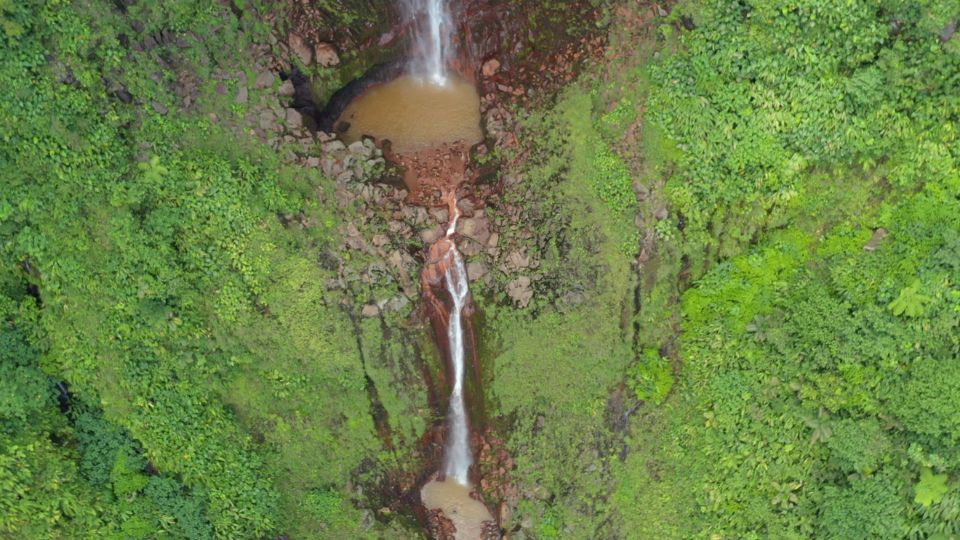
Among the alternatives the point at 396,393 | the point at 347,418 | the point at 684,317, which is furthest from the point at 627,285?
the point at 347,418

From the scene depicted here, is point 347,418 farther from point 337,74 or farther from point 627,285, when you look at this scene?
point 337,74

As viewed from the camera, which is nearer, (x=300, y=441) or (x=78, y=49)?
(x=78, y=49)

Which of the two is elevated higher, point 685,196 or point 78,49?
point 78,49

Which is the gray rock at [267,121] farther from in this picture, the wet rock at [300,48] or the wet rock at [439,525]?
the wet rock at [439,525]

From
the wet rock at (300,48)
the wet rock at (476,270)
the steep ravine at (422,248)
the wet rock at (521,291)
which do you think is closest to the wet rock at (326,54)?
the wet rock at (300,48)

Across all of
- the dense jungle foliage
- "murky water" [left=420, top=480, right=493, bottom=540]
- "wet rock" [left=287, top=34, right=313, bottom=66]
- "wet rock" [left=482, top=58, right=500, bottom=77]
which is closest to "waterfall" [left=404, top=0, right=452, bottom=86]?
"wet rock" [left=482, top=58, right=500, bottom=77]

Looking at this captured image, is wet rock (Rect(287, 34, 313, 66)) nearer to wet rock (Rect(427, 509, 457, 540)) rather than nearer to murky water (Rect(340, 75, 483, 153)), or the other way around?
murky water (Rect(340, 75, 483, 153))

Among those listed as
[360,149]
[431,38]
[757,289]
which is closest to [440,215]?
[360,149]
